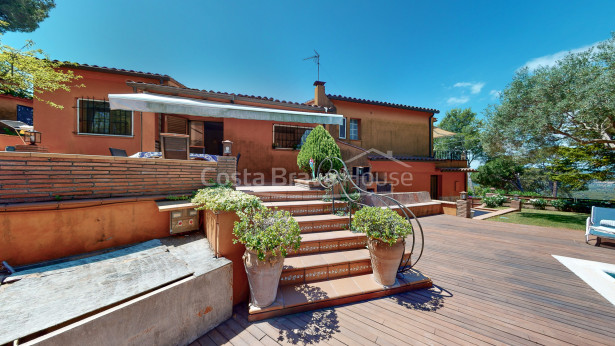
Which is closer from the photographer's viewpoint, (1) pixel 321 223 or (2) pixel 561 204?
(1) pixel 321 223

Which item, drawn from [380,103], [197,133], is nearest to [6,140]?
[197,133]

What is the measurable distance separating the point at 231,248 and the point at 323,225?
2.13 meters

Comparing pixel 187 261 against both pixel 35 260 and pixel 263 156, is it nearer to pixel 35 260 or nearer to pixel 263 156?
pixel 35 260

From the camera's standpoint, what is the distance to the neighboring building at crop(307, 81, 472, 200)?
11.5 metres

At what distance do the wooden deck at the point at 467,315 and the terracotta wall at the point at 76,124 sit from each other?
295 inches

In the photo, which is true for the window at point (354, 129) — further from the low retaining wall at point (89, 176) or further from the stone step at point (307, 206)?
the low retaining wall at point (89, 176)

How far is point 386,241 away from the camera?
3268mm

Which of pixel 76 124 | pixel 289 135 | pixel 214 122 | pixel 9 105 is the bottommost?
pixel 76 124

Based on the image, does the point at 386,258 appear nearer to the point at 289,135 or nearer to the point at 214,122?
the point at 289,135

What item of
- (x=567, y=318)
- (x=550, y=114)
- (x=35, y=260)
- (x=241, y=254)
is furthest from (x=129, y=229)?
(x=550, y=114)

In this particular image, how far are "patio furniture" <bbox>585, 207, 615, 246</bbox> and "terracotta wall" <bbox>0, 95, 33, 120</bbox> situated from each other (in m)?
23.0

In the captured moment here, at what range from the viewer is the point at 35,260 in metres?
2.81

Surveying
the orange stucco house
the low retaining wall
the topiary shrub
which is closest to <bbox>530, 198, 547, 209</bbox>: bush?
the orange stucco house

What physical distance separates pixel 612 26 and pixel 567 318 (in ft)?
46.8
